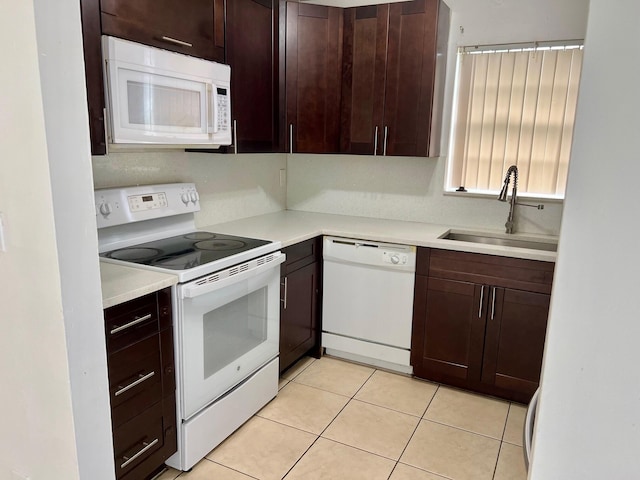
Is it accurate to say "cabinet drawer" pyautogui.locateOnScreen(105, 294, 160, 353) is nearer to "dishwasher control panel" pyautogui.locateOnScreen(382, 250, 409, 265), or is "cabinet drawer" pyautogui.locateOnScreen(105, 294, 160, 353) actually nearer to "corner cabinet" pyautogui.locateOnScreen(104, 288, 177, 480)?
"corner cabinet" pyautogui.locateOnScreen(104, 288, 177, 480)

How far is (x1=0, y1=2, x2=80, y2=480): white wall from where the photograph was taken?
118 centimetres

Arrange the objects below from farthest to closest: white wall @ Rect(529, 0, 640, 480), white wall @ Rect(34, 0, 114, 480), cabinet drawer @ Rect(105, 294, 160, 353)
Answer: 1. cabinet drawer @ Rect(105, 294, 160, 353)
2. white wall @ Rect(34, 0, 114, 480)
3. white wall @ Rect(529, 0, 640, 480)

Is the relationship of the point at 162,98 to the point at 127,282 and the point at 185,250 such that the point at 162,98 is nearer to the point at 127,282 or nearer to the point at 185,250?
the point at 185,250

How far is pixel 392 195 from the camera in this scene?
3361 mm

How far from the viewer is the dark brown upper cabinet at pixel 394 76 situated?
278 cm

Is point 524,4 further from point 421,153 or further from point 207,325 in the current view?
point 207,325

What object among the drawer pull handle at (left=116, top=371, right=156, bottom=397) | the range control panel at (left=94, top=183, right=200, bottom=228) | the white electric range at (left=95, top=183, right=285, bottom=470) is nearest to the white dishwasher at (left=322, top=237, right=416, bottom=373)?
the white electric range at (left=95, top=183, right=285, bottom=470)

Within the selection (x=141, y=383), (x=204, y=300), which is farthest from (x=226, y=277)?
(x=141, y=383)

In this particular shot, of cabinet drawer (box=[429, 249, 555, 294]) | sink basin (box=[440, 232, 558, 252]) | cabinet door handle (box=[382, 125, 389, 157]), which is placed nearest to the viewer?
cabinet drawer (box=[429, 249, 555, 294])

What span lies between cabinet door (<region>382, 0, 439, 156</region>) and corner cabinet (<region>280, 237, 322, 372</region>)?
838 millimetres

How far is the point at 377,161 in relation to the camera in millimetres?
3369

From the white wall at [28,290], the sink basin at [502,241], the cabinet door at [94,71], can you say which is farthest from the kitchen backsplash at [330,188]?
the white wall at [28,290]

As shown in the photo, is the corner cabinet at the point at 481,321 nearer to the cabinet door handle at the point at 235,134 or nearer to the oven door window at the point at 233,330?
the oven door window at the point at 233,330

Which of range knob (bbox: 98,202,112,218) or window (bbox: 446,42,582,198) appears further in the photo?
window (bbox: 446,42,582,198)
